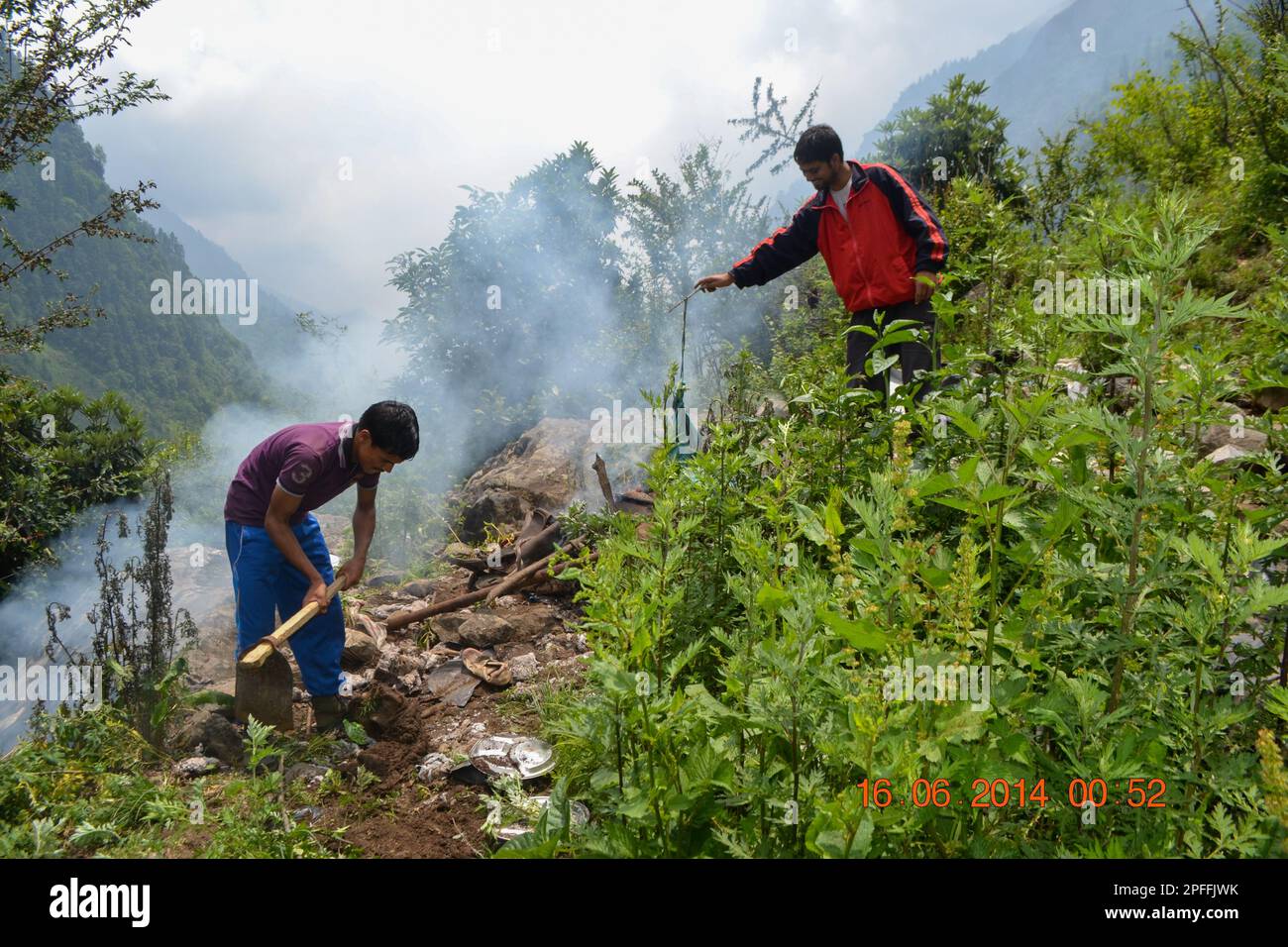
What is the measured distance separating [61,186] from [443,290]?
185 feet

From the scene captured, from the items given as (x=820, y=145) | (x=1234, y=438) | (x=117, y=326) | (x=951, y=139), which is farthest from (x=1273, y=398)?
(x=117, y=326)

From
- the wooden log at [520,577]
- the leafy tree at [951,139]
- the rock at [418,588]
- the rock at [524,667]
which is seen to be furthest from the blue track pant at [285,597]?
the leafy tree at [951,139]

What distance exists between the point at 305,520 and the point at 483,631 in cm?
132

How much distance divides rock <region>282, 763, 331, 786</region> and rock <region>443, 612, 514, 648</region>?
1315 mm

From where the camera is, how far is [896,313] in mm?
3912

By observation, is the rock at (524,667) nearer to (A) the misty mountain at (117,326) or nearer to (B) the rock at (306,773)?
(B) the rock at (306,773)

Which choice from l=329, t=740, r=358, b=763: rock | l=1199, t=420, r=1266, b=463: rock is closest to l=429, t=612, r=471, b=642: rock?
l=329, t=740, r=358, b=763: rock

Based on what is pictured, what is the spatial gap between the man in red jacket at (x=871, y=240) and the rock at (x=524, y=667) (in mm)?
2440

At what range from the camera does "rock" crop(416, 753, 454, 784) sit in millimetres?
3066

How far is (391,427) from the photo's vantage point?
135 inches

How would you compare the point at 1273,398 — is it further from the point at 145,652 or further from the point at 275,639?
the point at 145,652

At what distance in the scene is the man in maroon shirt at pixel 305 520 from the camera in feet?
11.4
